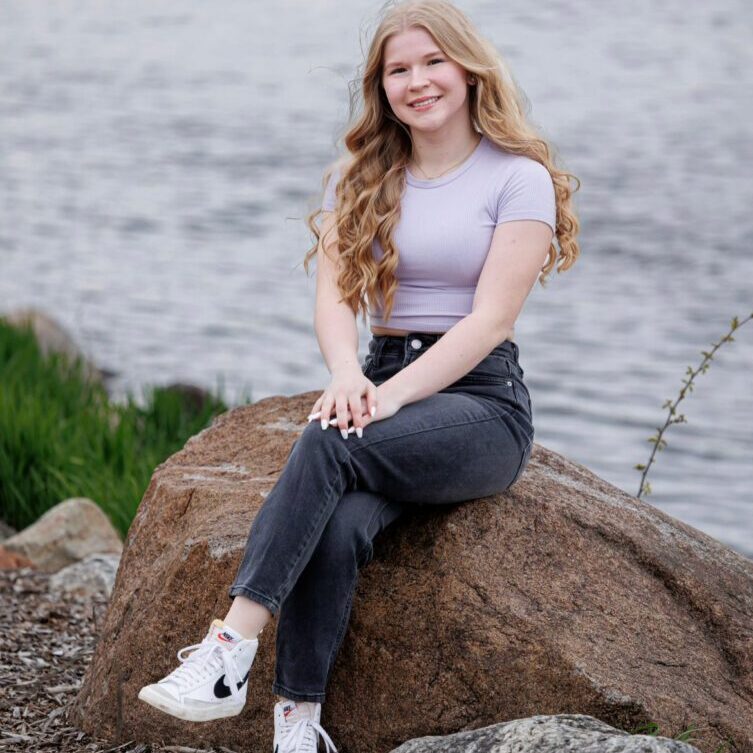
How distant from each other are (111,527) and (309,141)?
1006 cm

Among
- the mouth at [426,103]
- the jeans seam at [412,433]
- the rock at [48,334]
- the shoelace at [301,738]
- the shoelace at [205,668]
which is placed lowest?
the rock at [48,334]

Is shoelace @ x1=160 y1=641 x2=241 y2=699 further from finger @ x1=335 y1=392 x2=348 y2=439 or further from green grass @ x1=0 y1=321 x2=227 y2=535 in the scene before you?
green grass @ x1=0 y1=321 x2=227 y2=535

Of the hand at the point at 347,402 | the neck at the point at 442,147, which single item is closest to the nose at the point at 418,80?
the neck at the point at 442,147

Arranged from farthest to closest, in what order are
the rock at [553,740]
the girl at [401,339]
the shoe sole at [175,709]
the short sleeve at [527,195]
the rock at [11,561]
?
the rock at [11,561] → the short sleeve at [527,195] → the girl at [401,339] → the shoe sole at [175,709] → the rock at [553,740]

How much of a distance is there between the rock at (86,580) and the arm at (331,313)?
1.73 meters

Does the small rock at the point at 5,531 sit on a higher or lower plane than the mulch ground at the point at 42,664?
lower

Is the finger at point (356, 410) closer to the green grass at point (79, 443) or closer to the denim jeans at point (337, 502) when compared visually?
the denim jeans at point (337, 502)

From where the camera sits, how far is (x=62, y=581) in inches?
187

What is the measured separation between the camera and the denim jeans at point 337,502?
2826 millimetres

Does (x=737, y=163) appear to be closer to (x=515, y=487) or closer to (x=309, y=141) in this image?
(x=309, y=141)

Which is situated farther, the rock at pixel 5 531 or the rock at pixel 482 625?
the rock at pixel 5 531

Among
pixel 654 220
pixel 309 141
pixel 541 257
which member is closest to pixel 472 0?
pixel 309 141

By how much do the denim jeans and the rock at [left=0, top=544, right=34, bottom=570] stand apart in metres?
2.11

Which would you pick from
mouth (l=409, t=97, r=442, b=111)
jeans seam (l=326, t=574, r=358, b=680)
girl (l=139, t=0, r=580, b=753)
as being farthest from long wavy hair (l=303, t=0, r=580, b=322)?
jeans seam (l=326, t=574, r=358, b=680)
